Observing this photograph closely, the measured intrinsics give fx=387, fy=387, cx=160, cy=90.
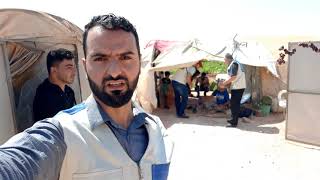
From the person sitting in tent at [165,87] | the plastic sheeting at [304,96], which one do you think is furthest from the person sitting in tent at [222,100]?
the plastic sheeting at [304,96]

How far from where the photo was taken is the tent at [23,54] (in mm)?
3922

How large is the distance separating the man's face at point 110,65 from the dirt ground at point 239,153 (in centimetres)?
433

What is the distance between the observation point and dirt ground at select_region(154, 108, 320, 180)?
5984mm

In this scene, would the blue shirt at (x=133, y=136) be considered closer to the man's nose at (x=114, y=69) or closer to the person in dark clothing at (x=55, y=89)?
the man's nose at (x=114, y=69)

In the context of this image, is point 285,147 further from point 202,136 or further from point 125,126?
point 125,126

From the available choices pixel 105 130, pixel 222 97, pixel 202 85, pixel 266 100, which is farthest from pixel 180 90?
pixel 105 130

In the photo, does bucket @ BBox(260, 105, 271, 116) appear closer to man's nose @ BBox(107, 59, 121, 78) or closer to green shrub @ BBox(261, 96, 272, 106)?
green shrub @ BBox(261, 96, 272, 106)

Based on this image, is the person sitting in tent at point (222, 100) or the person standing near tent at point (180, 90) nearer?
the person standing near tent at point (180, 90)

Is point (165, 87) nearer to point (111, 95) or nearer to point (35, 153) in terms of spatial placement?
point (111, 95)

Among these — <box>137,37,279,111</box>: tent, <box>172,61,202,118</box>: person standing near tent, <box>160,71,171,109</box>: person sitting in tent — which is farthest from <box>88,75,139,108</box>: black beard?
<box>160,71,171,109</box>: person sitting in tent

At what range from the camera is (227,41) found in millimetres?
11688

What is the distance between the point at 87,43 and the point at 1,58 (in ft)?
8.78

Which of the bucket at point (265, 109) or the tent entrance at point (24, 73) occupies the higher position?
the tent entrance at point (24, 73)

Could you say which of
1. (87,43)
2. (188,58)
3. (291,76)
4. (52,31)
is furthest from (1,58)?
(188,58)
